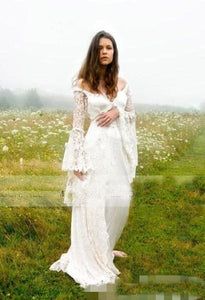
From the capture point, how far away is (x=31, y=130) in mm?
4633

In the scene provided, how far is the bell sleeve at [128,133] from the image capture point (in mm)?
3742

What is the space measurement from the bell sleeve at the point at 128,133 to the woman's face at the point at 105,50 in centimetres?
24

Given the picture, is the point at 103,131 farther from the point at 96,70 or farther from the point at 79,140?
the point at 96,70

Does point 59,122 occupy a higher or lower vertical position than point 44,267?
higher

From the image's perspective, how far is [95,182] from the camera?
145 inches

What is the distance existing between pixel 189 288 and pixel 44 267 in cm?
87

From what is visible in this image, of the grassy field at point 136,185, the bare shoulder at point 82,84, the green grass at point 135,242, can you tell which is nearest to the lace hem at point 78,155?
the bare shoulder at point 82,84

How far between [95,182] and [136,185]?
0.94m

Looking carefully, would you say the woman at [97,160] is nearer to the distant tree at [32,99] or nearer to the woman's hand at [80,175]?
the woman's hand at [80,175]

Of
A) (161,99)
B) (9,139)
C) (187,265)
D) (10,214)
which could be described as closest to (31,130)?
(9,139)

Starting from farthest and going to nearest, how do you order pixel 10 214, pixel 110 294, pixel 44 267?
pixel 10 214, pixel 44 267, pixel 110 294

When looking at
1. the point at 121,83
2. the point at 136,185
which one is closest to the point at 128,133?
the point at 121,83

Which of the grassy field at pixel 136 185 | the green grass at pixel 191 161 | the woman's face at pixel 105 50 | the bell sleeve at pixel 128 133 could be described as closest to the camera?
the woman's face at pixel 105 50

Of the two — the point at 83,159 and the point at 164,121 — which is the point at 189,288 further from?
the point at 164,121
